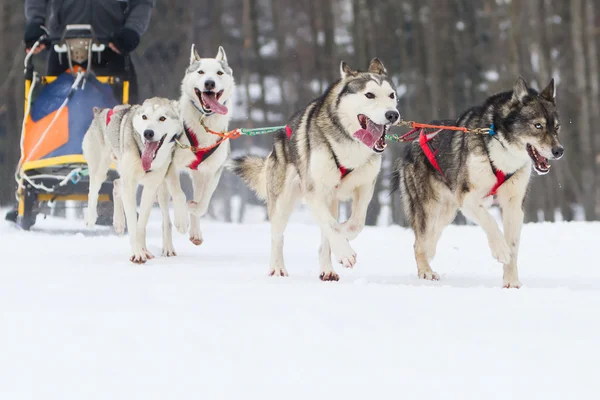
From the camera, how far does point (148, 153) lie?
17.0ft

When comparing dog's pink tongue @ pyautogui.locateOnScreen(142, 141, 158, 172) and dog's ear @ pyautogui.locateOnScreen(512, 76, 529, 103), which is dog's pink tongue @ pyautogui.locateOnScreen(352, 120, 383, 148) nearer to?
dog's ear @ pyautogui.locateOnScreen(512, 76, 529, 103)

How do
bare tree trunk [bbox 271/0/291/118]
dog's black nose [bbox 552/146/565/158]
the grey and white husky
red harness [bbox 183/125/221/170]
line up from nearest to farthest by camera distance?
dog's black nose [bbox 552/146/565/158] < the grey and white husky < red harness [bbox 183/125/221/170] < bare tree trunk [bbox 271/0/291/118]

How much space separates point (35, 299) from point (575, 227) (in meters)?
5.84

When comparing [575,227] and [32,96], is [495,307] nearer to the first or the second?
[575,227]

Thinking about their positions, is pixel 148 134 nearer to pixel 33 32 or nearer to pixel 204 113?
pixel 204 113

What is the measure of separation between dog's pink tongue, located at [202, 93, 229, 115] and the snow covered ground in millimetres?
1230

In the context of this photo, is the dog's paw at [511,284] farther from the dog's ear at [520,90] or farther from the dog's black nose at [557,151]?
the dog's ear at [520,90]

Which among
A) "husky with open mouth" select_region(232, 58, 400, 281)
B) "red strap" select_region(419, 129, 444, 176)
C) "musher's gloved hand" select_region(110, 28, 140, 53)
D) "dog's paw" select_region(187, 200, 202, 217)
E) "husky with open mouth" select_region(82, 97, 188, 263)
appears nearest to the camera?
"husky with open mouth" select_region(232, 58, 400, 281)

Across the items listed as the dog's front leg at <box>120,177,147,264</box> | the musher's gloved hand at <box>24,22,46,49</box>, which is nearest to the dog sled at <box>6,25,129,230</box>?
the musher's gloved hand at <box>24,22,46,49</box>

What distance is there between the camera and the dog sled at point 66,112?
7.42 meters

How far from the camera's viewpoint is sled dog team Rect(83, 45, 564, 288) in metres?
4.23

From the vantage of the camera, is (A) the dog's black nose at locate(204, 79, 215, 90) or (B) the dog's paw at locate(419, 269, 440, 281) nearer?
(B) the dog's paw at locate(419, 269, 440, 281)

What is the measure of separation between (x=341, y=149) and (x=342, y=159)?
0.05m

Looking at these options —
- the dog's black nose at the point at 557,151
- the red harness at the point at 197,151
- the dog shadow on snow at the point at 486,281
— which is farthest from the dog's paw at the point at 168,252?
the dog's black nose at the point at 557,151
